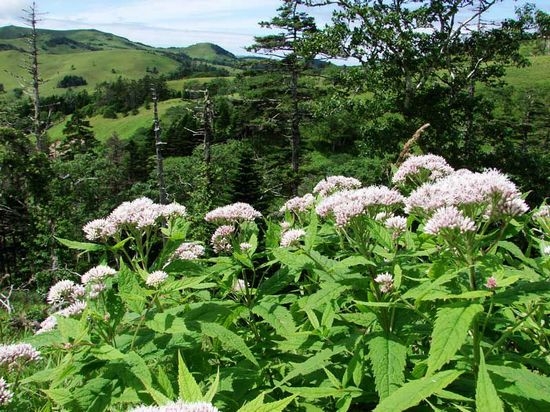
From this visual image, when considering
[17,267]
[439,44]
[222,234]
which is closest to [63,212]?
[17,267]

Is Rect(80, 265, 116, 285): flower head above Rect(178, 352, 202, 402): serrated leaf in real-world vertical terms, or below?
below

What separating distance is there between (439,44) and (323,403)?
28776 mm

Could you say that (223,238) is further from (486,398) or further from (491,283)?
(486,398)

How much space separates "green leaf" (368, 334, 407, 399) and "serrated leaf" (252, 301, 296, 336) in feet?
2.05

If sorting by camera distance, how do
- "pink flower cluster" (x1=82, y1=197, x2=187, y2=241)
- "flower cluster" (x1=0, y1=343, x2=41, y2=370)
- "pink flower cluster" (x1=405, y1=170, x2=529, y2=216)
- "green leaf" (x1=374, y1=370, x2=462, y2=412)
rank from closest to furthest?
1. "green leaf" (x1=374, y1=370, x2=462, y2=412)
2. "pink flower cluster" (x1=405, y1=170, x2=529, y2=216)
3. "flower cluster" (x1=0, y1=343, x2=41, y2=370)
4. "pink flower cluster" (x1=82, y1=197, x2=187, y2=241)

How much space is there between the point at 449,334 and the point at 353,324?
1.31m

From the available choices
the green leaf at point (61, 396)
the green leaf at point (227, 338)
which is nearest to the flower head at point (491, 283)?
the green leaf at point (227, 338)

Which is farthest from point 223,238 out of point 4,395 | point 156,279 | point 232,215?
point 4,395

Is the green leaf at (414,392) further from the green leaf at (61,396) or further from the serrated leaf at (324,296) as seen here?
the green leaf at (61,396)

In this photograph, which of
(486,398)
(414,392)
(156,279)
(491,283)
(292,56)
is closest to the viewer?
(486,398)

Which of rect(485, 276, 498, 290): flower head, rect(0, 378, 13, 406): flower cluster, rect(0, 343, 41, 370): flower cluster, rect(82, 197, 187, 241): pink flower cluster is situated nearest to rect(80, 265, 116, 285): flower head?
rect(82, 197, 187, 241): pink flower cluster

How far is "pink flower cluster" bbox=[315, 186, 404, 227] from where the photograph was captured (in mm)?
3680

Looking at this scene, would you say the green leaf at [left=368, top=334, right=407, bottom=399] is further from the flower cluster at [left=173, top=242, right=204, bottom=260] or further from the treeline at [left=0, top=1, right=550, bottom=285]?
the treeline at [left=0, top=1, right=550, bottom=285]

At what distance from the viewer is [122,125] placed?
160 metres
